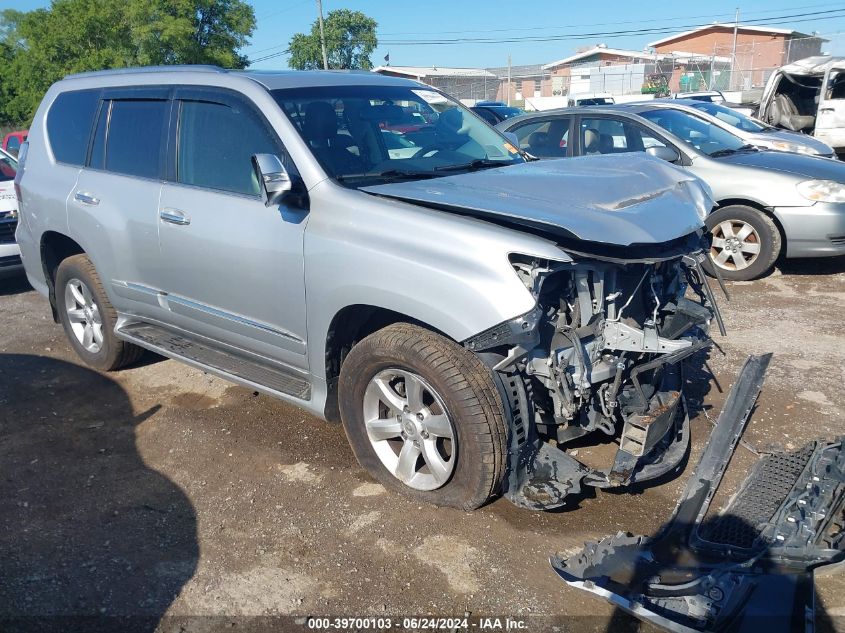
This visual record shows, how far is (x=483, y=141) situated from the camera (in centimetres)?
438

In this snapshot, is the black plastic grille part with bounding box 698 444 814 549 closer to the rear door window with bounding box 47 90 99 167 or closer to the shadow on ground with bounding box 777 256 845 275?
the shadow on ground with bounding box 777 256 845 275

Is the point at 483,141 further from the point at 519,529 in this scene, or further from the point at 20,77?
the point at 20,77

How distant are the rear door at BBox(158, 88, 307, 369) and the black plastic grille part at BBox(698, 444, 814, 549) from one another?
213 cm

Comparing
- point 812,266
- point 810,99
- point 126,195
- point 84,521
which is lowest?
point 84,521

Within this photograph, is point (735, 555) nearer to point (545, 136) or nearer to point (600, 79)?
point (545, 136)

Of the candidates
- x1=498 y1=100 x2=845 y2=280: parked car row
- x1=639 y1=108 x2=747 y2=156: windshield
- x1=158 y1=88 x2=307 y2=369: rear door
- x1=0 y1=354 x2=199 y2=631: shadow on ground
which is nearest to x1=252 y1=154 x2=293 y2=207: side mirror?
x1=158 y1=88 x2=307 y2=369: rear door

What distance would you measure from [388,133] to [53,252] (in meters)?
2.97

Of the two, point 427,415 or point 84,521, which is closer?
point 427,415

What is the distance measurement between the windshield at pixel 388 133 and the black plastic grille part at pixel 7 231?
5.56 m

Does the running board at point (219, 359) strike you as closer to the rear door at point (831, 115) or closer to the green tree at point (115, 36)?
the rear door at point (831, 115)

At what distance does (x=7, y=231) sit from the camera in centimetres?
783

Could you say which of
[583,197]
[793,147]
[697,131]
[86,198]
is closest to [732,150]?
[697,131]

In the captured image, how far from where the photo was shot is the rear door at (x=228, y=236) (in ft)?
11.7

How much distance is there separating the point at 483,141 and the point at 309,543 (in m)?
2.60
